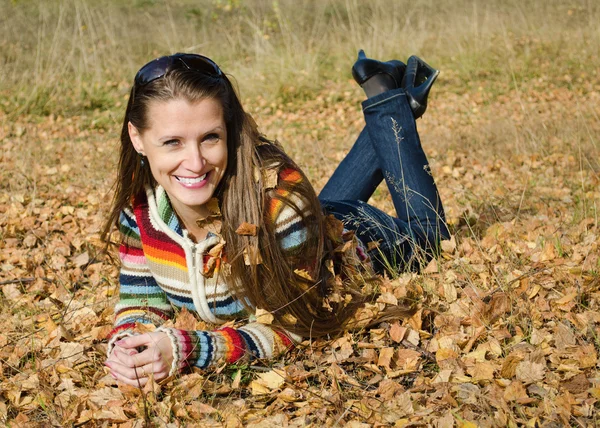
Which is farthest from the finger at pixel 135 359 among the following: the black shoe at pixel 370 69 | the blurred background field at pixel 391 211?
the black shoe at pixel 370 69

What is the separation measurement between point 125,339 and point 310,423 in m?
0.69

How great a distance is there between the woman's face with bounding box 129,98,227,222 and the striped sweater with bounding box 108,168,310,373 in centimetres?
19

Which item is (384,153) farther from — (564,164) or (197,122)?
(564,164)

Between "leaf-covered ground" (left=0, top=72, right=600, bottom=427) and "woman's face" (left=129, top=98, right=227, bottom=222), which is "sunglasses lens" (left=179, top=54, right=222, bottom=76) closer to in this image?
"woman's face" (left=129, top=98, right=227, bottom=222)

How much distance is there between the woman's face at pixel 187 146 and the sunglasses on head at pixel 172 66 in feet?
0.31

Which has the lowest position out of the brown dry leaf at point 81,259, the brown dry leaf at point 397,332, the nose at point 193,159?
the brown dry leaf at point 397,332

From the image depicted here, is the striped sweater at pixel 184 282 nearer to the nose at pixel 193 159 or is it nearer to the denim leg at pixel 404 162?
the nose at pixel 193 159

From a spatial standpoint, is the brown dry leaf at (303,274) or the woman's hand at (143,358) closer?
the woman's hand at (143,358)

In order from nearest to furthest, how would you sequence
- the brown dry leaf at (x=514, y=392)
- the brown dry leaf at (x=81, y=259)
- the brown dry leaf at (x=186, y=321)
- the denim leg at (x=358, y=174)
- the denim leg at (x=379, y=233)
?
the brown dry leaf at (x=514, y=392) → the brown dry leaf at (x=186, y=321) → the denim leg at (x=379, y=233) → the denim leg at (x=358, y=174) → the brown dry leaf at (x=81, y=259)

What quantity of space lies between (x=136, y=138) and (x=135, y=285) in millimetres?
628

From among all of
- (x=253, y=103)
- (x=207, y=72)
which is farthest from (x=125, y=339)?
(x=253, y=103)

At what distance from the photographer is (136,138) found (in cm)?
229

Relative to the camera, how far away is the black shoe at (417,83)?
9.97 feet

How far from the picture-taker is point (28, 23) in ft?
37.0
